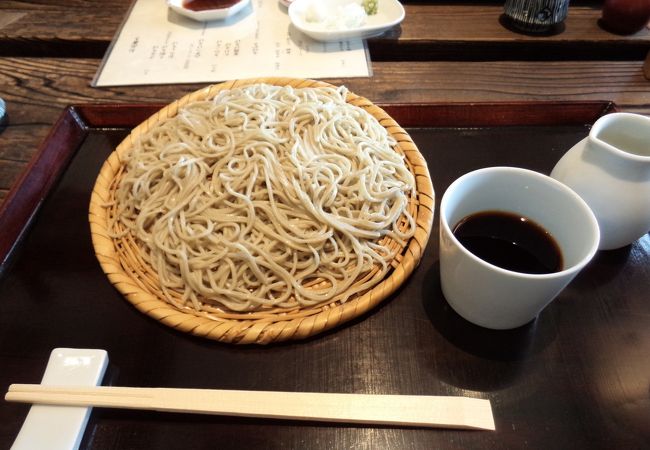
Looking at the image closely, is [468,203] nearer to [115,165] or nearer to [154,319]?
[154,319]

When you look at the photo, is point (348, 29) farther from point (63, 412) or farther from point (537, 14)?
point (63, 412)

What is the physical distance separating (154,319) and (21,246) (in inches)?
23.3

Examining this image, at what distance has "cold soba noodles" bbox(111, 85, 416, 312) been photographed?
1.19 m

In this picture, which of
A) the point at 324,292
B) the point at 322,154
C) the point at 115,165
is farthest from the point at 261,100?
the point at 324,292

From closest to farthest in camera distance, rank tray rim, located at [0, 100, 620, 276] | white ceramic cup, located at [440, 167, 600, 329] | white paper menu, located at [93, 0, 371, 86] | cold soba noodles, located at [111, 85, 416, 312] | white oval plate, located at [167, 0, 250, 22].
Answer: white ceramic cup, located at [440, 167, 600, 329], cold soba noodles, located at [111, 85, 416, 312], tray rim, located at [0, 100, 620, 276], white paper menu, located at [93, 0, 371, 86], white oval plate, located at [167, 0, 250, 22]

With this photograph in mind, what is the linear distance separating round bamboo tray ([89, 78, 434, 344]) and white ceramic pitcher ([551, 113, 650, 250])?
1.37ft

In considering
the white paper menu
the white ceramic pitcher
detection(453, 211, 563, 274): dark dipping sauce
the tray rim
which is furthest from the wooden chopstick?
the white paper menu

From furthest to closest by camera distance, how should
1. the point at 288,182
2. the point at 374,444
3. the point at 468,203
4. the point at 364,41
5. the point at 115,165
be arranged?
the point at 364,41 → the point at 115,165 → the point at 288,182 → the point at 468,203 → the point at 374,444

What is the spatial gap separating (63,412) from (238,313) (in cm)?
46

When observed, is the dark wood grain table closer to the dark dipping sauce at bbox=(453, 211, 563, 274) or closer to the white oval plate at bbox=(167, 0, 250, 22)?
the dark dipping sauce at bbox=(453, 211, 563, 274)

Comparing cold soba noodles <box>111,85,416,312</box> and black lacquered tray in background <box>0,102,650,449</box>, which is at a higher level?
cold soba noodles <box>111,85,416,312</box>

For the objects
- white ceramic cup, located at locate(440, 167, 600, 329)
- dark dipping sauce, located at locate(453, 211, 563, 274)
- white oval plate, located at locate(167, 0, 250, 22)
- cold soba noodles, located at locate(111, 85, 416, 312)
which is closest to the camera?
white ceramic cup, located at locate(440, 167, 600, 329)

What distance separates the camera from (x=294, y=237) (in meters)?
1.21

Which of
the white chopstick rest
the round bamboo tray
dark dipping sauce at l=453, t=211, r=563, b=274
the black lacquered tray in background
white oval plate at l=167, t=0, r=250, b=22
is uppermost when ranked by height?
white oval plate at l=167, t=0, r=250, b=22
